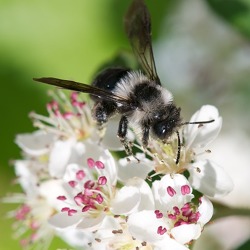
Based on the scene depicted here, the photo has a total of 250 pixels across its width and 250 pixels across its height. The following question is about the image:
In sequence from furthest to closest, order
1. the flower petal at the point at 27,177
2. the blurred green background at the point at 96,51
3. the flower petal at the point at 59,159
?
the blurred green background at the point at 96,51, the flower petal at the point at 27,177, the flower petal at the point at 59,159

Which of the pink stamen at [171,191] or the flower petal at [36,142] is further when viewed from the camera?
the flower petal at [36,142]

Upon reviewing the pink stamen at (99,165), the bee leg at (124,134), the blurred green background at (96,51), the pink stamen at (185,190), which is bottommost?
the pink stamen at (185,190)

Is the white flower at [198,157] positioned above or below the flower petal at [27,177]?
below

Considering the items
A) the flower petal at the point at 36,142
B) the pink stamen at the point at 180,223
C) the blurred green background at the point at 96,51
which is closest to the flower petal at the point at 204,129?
the pink stamen at the point at 180,223

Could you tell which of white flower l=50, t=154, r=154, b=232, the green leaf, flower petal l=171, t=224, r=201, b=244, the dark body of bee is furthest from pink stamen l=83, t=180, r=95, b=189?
the green leaf

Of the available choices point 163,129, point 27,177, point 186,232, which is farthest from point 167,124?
point 27,177

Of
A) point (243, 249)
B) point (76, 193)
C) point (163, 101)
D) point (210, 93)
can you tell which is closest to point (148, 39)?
point (163, 101)

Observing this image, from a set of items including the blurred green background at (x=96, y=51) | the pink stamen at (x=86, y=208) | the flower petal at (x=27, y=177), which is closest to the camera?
the pink stamen at (x=86, y=208)

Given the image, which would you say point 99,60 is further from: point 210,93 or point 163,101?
point 163,101

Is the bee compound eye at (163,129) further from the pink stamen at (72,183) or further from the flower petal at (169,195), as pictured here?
the pink stamen at (72,183)
